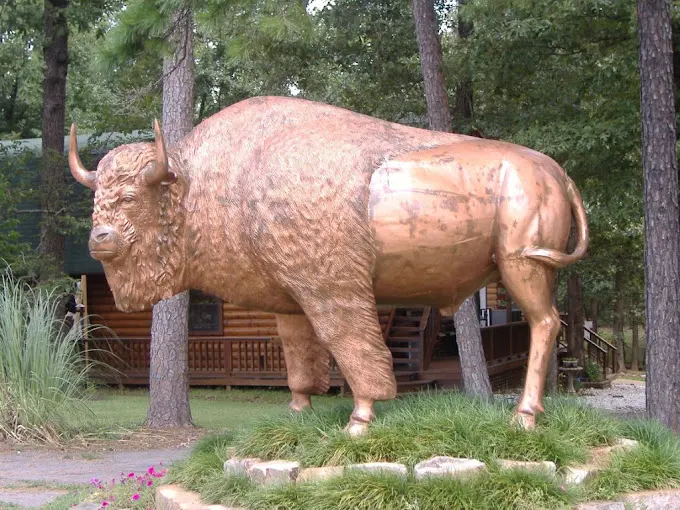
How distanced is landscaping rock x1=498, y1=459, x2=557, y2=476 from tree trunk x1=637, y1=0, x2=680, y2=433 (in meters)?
4.17

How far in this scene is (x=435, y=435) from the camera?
512cm

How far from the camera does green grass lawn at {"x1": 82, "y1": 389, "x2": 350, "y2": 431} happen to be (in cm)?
1280

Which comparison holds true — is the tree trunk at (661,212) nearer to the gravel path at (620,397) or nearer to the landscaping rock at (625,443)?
the landscaping rock at (625,443)

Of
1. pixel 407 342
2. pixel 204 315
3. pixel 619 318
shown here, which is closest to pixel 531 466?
pixel 407 342

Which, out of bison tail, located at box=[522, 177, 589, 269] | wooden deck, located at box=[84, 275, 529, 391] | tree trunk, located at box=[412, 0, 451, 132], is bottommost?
wooden deck, located at box=[84, 275, 529, 391]

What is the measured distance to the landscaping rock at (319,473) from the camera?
4990mm

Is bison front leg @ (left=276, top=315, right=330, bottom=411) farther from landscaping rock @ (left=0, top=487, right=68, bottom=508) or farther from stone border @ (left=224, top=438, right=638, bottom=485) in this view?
landscaping rock @ (left=0, top=487, right=68, bottom=508)

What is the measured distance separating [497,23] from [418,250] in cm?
779

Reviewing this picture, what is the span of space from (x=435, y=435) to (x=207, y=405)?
11.4m

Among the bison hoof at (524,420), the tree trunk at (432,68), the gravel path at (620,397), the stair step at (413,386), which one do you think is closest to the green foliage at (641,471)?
the bison hoof at (524,420)

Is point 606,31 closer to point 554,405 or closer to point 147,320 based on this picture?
point 554,405

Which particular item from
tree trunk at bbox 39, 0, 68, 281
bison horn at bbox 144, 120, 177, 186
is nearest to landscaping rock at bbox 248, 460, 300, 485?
bison horn at bbox 144, 120, 177, 186

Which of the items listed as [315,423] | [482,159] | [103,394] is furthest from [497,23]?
[103,394]

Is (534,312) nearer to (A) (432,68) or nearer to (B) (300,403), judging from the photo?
(B) (300,403)
